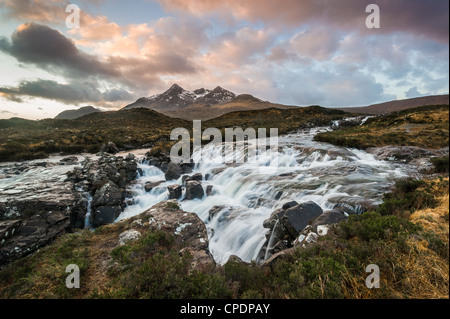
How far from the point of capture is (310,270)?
13.4 ft

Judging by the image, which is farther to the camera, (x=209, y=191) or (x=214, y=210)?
(x=209, y=191)

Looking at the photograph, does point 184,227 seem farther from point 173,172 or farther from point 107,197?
point 173,172

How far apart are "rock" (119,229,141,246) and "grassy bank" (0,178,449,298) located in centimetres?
83

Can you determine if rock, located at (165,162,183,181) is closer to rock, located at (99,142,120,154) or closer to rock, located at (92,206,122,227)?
rock, located at (92,206,122,227)

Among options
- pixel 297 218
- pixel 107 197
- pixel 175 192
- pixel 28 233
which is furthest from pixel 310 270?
pixel 107 197

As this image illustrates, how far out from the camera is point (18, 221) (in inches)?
337

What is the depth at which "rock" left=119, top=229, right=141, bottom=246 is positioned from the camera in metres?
6.94

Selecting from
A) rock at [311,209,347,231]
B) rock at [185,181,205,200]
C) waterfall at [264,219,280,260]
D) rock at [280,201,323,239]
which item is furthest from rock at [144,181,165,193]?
rock at [311,209,347,231]

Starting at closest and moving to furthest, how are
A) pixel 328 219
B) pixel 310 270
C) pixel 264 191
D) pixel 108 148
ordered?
pixel 310 270, pixel 328 219, pixel 264 191, pixel 108 148

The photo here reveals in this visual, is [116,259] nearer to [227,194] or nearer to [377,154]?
[227,194]

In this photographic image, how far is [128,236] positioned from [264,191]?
9.14 m

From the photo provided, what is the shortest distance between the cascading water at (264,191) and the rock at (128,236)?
3631 mm

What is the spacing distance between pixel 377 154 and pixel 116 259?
78.8 feet
